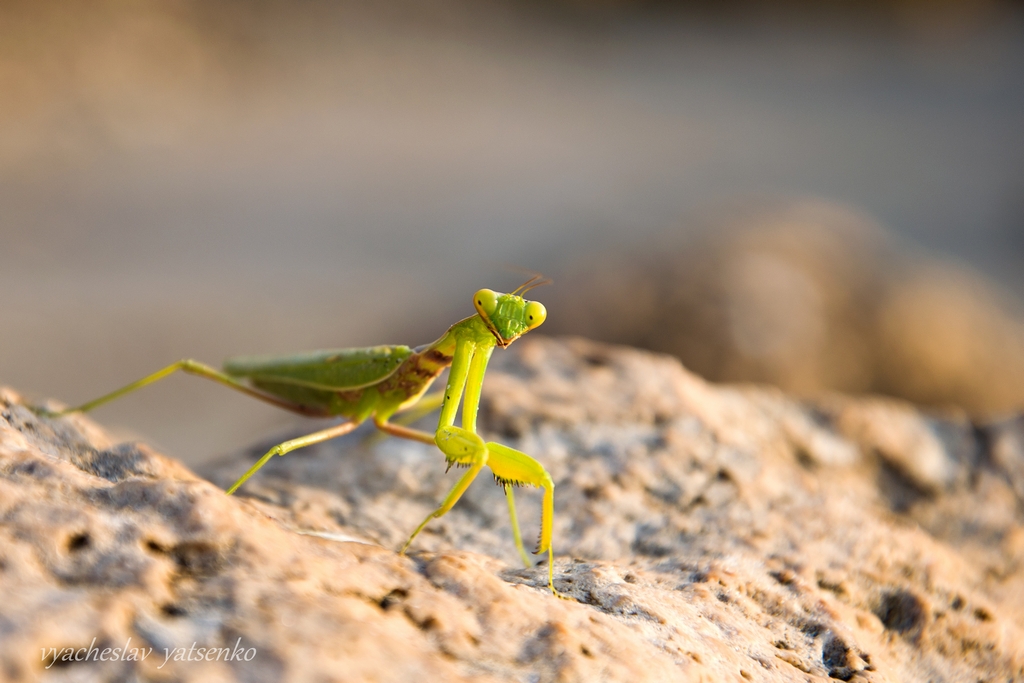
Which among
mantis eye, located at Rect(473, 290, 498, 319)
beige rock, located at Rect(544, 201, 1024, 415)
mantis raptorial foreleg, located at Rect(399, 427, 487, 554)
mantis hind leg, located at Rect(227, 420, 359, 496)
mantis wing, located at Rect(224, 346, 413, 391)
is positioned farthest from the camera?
beige rock, located at Rect(544, 201, 1024, 415)

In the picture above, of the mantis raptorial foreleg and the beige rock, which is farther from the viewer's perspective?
the beige rock

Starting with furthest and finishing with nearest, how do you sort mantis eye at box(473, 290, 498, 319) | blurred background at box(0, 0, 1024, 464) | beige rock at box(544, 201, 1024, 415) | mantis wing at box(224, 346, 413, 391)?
blurred background at box(0, 0, 1024, 464), beige rock at box(544, 201, 1024, 415), mantis wing at box(224, 346, 413, 391), mantis eye at box(473, 290, 498, 319)

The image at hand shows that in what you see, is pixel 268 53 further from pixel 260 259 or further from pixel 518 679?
pixel 518 679

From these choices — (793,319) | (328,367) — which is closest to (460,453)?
(328,367)

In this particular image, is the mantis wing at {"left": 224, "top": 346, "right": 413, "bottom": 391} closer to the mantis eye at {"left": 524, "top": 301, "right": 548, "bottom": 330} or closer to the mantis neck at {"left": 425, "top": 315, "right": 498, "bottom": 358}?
the mantis neck at {"left": 425, "top": 315, "right": 498, "bottom": 358}

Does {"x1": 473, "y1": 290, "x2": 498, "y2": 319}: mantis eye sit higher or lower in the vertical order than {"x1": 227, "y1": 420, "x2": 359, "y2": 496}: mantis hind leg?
higher

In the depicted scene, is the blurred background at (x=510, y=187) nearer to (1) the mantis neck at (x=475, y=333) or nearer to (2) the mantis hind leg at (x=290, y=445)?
(1) the mantis neck at (x=475, y=333)

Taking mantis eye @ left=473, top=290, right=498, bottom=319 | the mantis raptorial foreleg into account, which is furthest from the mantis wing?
the mantis raptorial foreleg
